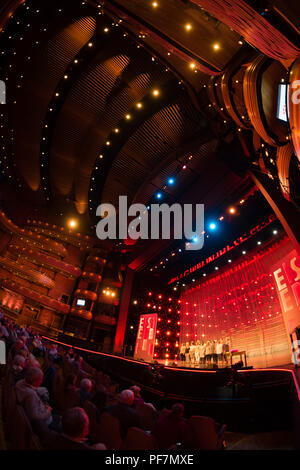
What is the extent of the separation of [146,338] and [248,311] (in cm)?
758

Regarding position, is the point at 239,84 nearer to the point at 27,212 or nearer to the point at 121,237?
the point at 121,237

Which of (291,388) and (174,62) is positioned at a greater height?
(174,62)

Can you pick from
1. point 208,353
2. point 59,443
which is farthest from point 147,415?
point 208,353

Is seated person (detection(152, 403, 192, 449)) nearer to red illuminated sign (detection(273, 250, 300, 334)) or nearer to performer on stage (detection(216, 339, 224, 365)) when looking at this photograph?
red illuminated sign (detection(273, 250, 300, 334))

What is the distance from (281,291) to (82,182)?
15.4 meters

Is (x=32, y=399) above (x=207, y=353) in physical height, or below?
below

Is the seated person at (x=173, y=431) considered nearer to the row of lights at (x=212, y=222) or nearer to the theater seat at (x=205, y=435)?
the theater seat at (x=205, y=435)

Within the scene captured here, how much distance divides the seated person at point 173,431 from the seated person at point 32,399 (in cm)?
135

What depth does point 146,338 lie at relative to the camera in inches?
670

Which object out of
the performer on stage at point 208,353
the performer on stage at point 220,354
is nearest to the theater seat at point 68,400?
the performer on stage at point 220,354

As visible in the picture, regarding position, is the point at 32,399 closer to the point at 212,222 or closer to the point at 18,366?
the point at 18,366

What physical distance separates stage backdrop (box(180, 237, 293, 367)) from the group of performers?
98 centimetres

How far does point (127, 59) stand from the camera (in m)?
13.4

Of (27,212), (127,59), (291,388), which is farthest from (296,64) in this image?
(27,212)
